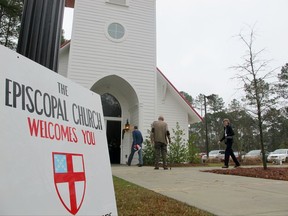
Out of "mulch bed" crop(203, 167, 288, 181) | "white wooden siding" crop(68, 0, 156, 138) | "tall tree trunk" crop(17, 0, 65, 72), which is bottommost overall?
"mulch bed" crop(203, 167, 288, 181)

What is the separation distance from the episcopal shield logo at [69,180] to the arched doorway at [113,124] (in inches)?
592

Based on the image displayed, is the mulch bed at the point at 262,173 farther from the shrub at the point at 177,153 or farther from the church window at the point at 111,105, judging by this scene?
the church window at the point at 111,105

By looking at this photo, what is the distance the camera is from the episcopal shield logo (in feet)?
5.55

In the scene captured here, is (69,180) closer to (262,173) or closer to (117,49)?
(262,173)

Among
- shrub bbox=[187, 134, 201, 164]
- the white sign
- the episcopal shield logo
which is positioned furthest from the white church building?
the episcopal shield logo

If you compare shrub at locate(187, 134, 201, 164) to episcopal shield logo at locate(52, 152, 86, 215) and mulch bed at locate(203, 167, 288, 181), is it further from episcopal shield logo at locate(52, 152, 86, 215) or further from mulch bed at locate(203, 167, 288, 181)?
episcopal shield logo at locate(52, 152, 86, 215)

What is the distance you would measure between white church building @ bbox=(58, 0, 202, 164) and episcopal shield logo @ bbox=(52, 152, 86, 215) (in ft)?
42.6

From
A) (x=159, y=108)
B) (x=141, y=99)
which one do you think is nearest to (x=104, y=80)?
(x=141, y=99)

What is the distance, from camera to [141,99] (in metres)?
15.6

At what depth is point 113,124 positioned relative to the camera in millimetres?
17078

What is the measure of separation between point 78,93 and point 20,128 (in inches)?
27.9

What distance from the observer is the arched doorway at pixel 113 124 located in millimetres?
16922

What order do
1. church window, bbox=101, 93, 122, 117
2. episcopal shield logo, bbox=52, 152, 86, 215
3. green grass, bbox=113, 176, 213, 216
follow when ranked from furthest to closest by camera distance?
church window, bbox=101, 93, 122, 117 < green grass, bbox=113, 176, 213, 216 < episcopal shield logo, bbox=52, 152, 86, 215

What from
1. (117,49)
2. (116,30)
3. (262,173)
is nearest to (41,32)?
(262,173)
